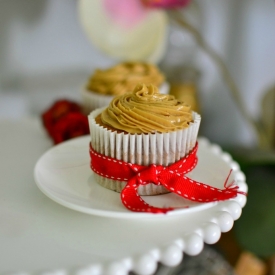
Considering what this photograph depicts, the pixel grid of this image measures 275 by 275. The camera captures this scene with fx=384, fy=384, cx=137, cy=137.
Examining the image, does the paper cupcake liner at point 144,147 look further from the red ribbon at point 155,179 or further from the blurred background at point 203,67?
the blurred background at point 203,67

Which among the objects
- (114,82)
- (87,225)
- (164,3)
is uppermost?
(164,3)

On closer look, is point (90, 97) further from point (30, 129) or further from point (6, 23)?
point (6, 23)

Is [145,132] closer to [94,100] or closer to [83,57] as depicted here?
[94,100]

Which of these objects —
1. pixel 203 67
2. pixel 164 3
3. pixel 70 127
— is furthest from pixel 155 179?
pixel 203 67

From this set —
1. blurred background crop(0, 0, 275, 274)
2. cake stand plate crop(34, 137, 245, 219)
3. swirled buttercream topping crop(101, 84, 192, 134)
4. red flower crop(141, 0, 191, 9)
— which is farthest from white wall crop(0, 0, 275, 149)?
swirled buttercream topping crop(101, 84, 192, 134)

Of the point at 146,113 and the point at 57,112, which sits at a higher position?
the point at 146,113

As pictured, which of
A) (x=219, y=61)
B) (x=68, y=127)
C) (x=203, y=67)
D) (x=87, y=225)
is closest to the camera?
(x=87, y=225)

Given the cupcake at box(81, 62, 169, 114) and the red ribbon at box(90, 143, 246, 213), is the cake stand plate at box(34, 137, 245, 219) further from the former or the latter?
the cupcake at box(81, 62, 169, 114)

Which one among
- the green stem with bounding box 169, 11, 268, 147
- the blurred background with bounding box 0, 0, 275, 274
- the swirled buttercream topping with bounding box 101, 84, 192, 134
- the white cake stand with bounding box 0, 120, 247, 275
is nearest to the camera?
the white cake stand with bounding box 0, 120, 247, 275
